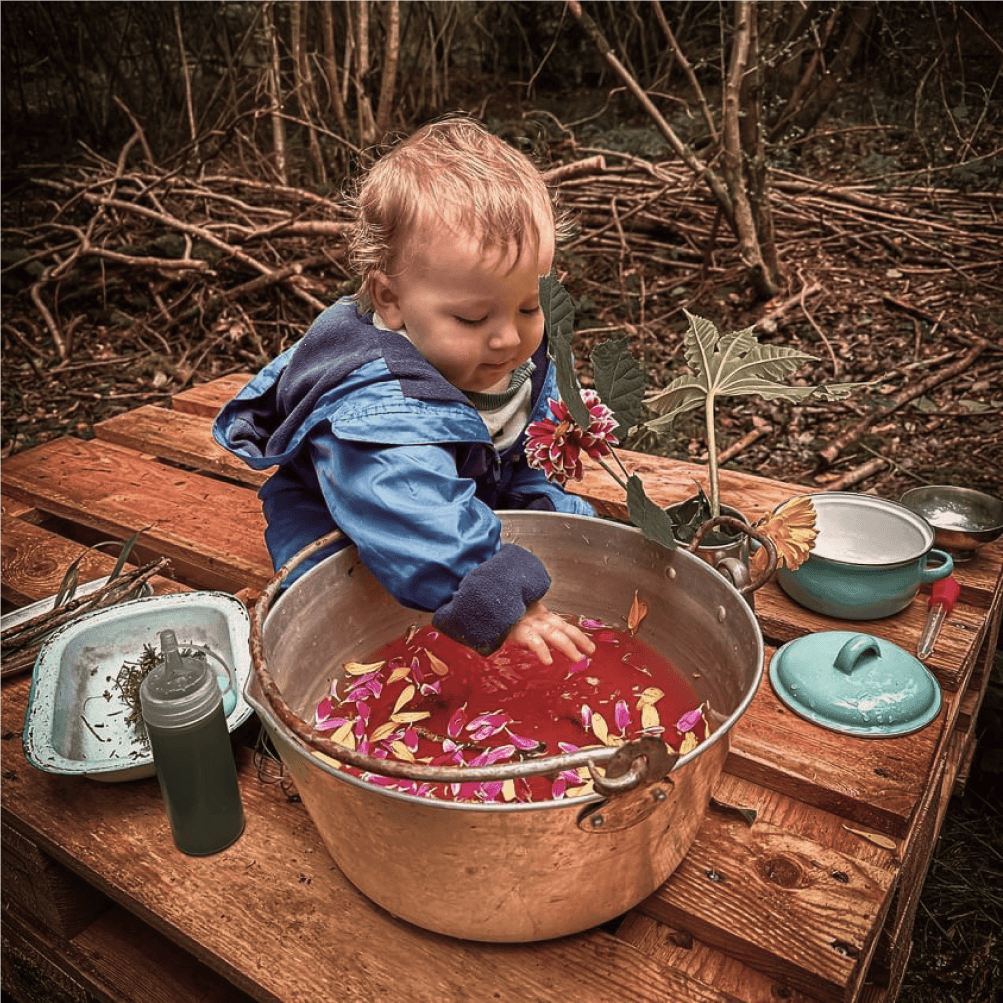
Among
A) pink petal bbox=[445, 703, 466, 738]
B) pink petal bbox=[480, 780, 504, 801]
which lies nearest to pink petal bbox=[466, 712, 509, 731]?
Result: pink petal bbox=[445, 703, 466, 738]

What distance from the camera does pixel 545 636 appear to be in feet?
3.16

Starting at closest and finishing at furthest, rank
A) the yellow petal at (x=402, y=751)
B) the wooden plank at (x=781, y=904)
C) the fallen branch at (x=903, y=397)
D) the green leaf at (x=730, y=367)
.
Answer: the wooden plank at (x=781, y=904)
the yellow petal at (x=402, y=751)
the green leaf at (x=730, y=367)
the fallen branch at (x=903, y=397)

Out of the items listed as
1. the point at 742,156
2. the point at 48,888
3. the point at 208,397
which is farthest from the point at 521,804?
the point at 742,156

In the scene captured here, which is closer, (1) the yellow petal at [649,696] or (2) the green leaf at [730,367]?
(1) the yellow petal at [649,696]

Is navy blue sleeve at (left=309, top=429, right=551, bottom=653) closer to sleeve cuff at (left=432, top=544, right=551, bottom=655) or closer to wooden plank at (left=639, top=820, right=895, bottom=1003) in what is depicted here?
sleeve cuff at (left=432, top=544, right=551, bottom=655)

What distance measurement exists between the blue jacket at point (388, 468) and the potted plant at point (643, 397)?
123 mm

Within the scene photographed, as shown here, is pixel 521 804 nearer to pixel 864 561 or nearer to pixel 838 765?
pixel 838 765

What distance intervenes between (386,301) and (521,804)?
73cm

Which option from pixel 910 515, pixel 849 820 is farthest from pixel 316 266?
pixel 849 820

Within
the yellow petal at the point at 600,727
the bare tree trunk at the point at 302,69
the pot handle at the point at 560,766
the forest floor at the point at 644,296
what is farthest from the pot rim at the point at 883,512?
the bare tree trunk at the point at 302,69

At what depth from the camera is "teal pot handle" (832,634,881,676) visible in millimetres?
1132

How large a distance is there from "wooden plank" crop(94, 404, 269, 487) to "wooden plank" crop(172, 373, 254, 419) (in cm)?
3

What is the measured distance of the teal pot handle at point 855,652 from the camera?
113 cm

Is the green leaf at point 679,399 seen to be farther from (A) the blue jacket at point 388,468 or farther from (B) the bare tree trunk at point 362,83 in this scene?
(B) the bare tree trunk at point 362,83
